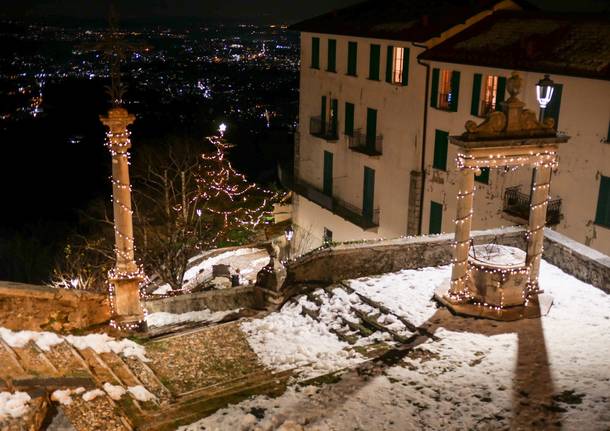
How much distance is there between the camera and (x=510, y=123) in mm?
10922

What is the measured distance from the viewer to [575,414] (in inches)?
321

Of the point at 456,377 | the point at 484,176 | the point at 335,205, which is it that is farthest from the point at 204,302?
the point at 335,205

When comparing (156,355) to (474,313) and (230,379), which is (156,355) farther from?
(474,313)

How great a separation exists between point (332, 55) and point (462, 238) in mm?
18483

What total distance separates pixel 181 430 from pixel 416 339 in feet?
14.2

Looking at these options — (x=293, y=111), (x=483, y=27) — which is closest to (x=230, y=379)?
(x=483, y=27)

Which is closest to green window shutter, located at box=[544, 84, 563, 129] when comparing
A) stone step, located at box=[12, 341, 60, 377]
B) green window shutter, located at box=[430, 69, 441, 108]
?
green window shutter, located at box=[430, 69, 441, 108]

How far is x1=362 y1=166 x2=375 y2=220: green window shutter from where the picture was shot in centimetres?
2711

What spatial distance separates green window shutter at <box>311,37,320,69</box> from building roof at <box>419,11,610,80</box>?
25.0ft

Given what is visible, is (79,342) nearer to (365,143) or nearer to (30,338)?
(30,338)

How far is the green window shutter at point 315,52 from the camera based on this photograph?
2922cm

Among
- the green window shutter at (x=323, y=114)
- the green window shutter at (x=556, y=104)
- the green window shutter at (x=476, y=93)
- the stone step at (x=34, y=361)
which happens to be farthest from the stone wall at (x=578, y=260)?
the green window shutter at (x=323, y=114)

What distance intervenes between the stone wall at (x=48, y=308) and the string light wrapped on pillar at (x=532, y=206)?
6367 millimetres

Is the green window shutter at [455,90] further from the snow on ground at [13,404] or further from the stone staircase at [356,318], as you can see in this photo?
the snow on ground at [13,404]
